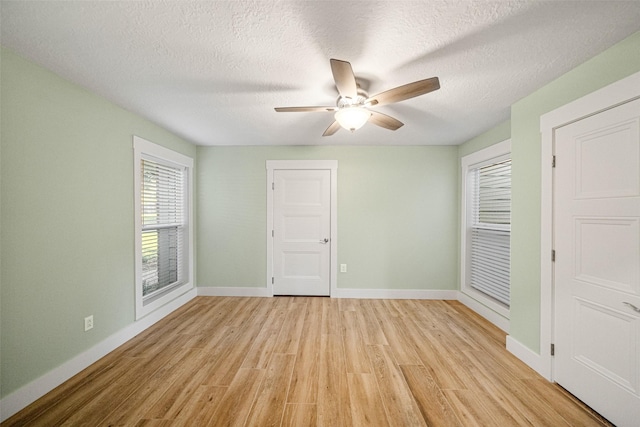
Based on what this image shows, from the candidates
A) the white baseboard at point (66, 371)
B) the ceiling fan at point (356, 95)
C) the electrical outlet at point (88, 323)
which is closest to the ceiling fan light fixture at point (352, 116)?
the ceiling fan at point (356, 95)

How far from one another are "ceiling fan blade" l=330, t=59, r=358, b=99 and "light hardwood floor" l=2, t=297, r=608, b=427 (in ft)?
6.79

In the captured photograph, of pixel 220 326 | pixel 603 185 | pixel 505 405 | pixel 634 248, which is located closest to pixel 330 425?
pixel 505 405

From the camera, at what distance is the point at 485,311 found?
10.1ft

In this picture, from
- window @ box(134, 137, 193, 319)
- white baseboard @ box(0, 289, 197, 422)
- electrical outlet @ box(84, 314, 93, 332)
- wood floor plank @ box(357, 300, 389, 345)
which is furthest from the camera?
window @ box(134, 137, 193, 319)

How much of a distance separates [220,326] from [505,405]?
261cm

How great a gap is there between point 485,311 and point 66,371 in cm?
410

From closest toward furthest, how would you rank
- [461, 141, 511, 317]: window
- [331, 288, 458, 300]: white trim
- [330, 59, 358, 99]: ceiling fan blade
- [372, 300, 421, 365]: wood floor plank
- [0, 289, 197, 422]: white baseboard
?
[330, 59, 358, 99]: ceiling fan blade
[0, 289, 197, 422]: white baseboard
[372, 300, 421, 365]: wood floor plank
[461, 141, 511, 317]: window
[331, 288, 458, 300]: white trim

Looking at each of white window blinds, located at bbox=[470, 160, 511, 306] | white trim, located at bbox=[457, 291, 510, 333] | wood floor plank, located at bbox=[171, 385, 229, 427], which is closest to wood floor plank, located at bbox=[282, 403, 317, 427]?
wood floor plank, located at bbox=[171, 385, 229, 427]

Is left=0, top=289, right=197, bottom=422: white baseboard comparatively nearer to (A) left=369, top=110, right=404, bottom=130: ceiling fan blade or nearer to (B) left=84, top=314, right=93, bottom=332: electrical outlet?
(B) left=84, top=314, right=93, bottom=332: electrical outlet

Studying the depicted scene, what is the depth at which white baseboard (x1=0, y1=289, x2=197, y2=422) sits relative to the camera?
1565 mm

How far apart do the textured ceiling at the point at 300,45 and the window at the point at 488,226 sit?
1012mm

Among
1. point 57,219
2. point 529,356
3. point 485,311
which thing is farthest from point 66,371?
point 485,311

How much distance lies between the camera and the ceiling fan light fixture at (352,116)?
183 centimetres

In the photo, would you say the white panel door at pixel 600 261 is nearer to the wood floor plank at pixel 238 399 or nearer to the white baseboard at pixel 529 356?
the white baseboard at pixel 529 356
